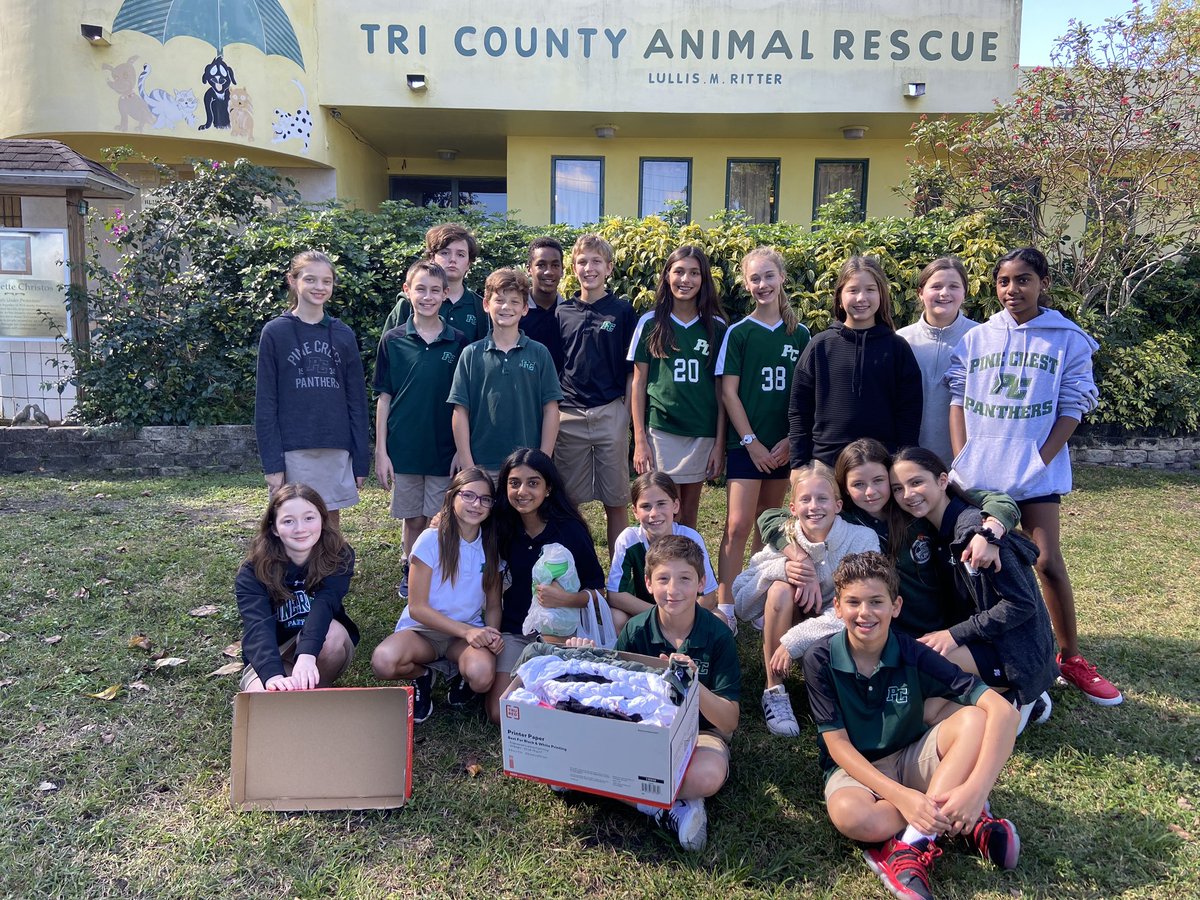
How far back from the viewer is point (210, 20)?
10359 millimetres

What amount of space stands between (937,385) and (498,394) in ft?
6.73

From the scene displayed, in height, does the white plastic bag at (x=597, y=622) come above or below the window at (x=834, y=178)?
below

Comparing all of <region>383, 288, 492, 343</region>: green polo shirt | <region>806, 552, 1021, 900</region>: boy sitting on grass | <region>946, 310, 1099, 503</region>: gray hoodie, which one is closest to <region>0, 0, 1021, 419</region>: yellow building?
<region>383, 288, 492, 343</region>: green polo shirt

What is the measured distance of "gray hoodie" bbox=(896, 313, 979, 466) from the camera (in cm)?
373

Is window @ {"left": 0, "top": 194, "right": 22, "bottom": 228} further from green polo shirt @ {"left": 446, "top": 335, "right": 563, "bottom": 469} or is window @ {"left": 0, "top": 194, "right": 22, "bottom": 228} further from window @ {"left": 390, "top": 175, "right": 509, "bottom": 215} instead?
green polo shirt @ {"left": 446, "top": 335, "right": 563, "bottom": 469}

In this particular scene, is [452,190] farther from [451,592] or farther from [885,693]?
[885,693]

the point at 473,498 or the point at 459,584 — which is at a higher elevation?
the point at 473,498

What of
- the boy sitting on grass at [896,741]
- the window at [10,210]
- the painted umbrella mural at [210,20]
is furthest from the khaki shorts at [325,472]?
the window at [10,210]

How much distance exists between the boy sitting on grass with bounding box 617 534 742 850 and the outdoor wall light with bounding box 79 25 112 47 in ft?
36.5

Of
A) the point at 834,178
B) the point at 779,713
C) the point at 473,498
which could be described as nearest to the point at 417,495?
the point at 473,498

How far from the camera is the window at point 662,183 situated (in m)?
12.3

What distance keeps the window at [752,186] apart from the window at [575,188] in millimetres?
1986

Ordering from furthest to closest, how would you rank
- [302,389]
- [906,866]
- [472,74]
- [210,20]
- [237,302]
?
[472,74]
[210,20]
[237,302]
[302,389]
[906,866]

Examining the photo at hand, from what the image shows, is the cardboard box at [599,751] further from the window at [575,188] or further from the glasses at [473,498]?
the window at [575,188]
